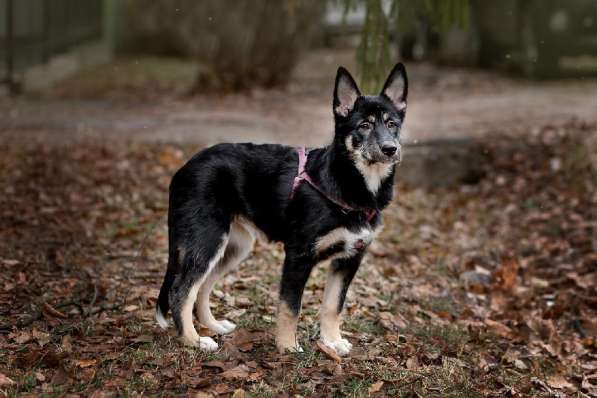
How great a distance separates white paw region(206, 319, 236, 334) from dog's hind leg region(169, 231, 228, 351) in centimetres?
43

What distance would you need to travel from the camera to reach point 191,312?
510 cm

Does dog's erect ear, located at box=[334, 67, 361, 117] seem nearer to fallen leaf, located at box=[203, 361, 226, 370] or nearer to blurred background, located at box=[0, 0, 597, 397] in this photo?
blurred background, located at box=[0, 0, 597, 397]

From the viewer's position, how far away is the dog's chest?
4.87 m

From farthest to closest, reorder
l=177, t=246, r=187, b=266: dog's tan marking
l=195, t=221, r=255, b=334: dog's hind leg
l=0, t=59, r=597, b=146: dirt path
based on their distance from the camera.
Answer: l=0, t=59, r=597, b=146: dirt path
l=195, t=221, r=255, b=334: dog's hind leg
l=177, t=246, r=187, b=266: dog's tan marking

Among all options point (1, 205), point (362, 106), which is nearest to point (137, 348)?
point (362, 106)

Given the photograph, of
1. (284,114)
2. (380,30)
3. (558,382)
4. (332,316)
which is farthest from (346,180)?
(284,114)

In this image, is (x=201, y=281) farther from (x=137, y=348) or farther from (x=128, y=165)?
(x=128, y=165)

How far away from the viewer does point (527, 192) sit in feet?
35.6

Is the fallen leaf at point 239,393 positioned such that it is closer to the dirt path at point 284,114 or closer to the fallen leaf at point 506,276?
the fallen leaf at point 506,276

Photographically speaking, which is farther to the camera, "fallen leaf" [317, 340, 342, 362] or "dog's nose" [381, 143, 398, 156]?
"fallen leaf" [317, 340, 342, 362]

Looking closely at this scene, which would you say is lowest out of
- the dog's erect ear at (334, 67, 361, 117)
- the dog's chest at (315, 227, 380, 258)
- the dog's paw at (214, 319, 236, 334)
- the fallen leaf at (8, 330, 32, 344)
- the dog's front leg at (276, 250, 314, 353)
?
the fallen leaf at (8, 330, 32, 344)

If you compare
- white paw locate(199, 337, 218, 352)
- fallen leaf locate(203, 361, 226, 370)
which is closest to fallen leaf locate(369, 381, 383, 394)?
fallen leaf locate(203, 361, 226, 370)

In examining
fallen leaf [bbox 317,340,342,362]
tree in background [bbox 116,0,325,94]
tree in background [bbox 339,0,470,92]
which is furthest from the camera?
tree in background [bbox 116,0,325,94]

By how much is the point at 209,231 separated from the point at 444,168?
7157 millimetres
